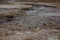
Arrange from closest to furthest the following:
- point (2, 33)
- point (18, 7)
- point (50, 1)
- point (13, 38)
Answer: point (13, 38)
point (2, 33)
point (18, 7)
point (50, 1)

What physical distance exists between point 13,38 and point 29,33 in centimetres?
21

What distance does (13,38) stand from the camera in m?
1.47

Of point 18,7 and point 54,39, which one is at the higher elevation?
point 18,7

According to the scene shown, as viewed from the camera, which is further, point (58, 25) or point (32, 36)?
point (58, 25)

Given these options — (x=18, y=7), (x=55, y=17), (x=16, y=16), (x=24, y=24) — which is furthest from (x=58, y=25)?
(x=18, y=7)

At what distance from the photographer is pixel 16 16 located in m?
2.09

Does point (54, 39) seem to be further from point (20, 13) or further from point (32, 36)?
point (20, 13)

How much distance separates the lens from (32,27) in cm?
175

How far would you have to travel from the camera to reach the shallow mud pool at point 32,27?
1.52 meters

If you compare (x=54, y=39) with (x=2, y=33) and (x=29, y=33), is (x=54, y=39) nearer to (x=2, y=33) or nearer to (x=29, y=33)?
(x=29, y=33)

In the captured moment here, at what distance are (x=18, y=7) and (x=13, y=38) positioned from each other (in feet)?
3.61

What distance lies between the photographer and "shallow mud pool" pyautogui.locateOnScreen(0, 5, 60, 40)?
1516mm

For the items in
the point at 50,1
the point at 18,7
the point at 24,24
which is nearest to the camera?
the point at 24,24

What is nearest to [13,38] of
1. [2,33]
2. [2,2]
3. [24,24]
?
[2,33]
